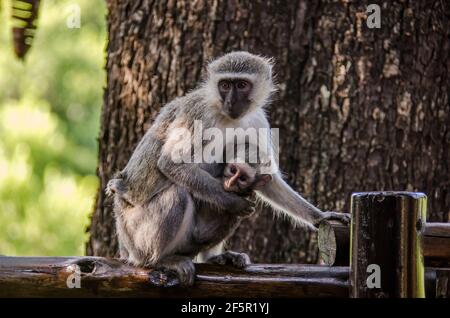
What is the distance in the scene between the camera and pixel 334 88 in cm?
675

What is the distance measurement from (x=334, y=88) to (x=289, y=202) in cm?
153

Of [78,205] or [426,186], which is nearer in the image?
[426,186]

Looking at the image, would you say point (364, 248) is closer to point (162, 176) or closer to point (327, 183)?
point (162, 176)

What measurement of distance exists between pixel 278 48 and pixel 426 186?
5.52ft

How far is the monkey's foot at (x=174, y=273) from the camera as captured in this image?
4.77 m

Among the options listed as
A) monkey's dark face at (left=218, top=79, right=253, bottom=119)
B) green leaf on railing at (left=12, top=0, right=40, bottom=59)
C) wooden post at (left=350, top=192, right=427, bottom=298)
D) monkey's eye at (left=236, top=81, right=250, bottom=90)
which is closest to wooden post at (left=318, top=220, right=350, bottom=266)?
wooden post at (left=350, top=192, right=427, bottom=298)

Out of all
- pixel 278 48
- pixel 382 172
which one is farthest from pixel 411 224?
pixel 278 48

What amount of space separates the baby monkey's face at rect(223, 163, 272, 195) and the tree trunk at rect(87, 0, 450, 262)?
1759 mm

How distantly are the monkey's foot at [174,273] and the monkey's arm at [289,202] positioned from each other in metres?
0.96

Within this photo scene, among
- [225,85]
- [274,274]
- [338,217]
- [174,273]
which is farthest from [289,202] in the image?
[174,273]

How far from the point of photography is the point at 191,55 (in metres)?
6.94

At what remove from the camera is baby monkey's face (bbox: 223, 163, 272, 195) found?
5.01 meters
